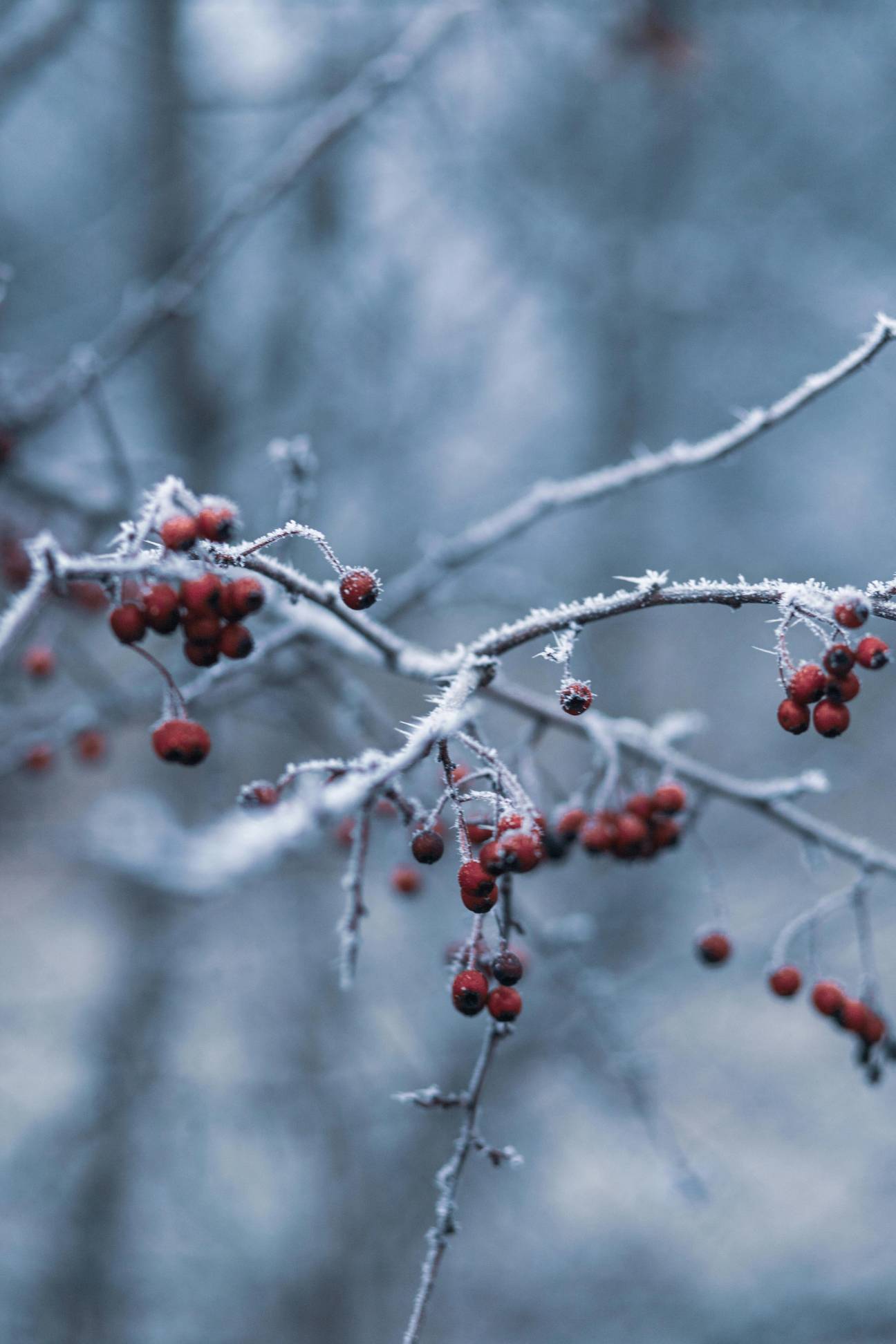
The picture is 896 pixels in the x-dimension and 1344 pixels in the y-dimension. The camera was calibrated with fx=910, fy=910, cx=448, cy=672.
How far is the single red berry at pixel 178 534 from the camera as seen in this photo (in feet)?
3.38

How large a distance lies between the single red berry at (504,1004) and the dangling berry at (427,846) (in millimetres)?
256

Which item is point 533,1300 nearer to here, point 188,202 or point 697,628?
point 697,628

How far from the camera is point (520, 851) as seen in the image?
1.11 metres

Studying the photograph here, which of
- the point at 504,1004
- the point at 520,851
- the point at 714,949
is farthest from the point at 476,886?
the point at 714,949

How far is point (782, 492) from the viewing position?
6766mm

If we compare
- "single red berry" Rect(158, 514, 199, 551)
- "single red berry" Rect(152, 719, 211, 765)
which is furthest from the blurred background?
"single red berry" Rect(158, 514, 199, 551)

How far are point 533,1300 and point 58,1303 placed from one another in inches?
108

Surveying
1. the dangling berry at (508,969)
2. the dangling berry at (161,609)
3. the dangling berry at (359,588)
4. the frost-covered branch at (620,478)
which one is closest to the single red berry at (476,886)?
the dangling berry at (508,969)

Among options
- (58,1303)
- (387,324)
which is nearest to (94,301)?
(387,324)

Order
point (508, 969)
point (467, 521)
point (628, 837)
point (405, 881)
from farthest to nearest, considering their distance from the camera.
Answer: point (467, 521)
point (405, 881)
point (628, 837)
point (508, 969)

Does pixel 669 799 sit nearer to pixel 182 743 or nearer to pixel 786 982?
pixel 786 982

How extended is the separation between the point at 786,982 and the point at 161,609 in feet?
4.91

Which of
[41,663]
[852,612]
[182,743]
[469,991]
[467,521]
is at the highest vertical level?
[467,521]

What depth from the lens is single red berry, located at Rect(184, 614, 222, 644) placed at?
1.11 meters
